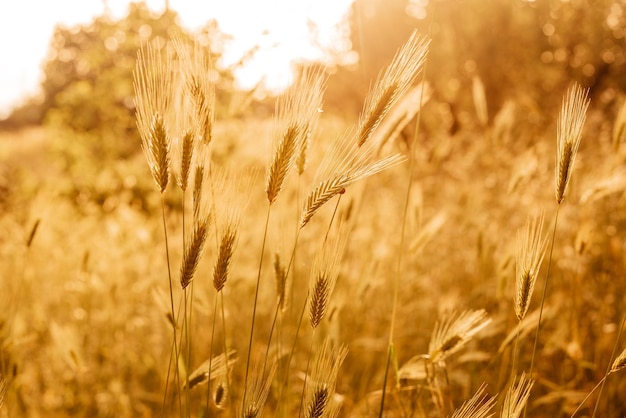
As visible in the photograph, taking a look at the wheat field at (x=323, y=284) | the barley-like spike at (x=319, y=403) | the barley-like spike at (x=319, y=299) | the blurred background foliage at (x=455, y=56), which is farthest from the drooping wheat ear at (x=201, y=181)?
the blurred background foliage at (x=455, y=56)

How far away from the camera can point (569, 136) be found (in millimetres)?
915

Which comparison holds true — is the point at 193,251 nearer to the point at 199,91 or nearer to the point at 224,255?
the point at 224,255

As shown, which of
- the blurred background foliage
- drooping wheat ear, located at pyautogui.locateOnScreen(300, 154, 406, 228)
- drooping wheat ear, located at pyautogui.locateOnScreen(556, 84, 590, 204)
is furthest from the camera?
the blurred background foliage

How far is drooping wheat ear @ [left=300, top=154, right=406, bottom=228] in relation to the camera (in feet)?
2.55

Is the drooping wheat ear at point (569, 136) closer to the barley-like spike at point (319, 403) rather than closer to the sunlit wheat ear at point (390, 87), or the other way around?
the sunlit wheat ear at point (390, 87)

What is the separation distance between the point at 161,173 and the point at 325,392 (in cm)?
45

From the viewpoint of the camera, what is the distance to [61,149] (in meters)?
5.97

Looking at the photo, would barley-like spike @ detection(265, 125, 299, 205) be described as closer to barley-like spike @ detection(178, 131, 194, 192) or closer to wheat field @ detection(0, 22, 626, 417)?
wheat field @ detection(0, 22, 626, 417)

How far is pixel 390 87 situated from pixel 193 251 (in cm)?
42

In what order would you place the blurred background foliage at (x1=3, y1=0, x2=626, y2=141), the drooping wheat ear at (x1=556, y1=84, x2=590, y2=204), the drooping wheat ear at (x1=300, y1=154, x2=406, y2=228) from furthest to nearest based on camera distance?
1. the blurred background foliage at (x1=3, y1=0, x2=626, y2=141)
2. the drooping wheat ear at (x1=556, y1=84, x2=590, y2=204)
3. the drooping wheat ear at (x1=300, y1=154, x2=406, y2=228)

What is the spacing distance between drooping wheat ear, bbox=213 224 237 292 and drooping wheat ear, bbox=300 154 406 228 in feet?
0.44

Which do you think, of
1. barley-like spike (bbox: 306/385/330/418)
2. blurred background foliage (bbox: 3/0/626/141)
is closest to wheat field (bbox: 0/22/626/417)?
barley-like spike (bbox: 306/385/330/418)

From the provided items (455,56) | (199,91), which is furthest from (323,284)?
(455,56)

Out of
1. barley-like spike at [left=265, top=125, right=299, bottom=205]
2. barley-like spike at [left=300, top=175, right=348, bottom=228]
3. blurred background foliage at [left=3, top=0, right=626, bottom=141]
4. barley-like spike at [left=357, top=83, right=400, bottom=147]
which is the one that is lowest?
barley-like spike at [left=300, top=175, right=348, bottom=228]
